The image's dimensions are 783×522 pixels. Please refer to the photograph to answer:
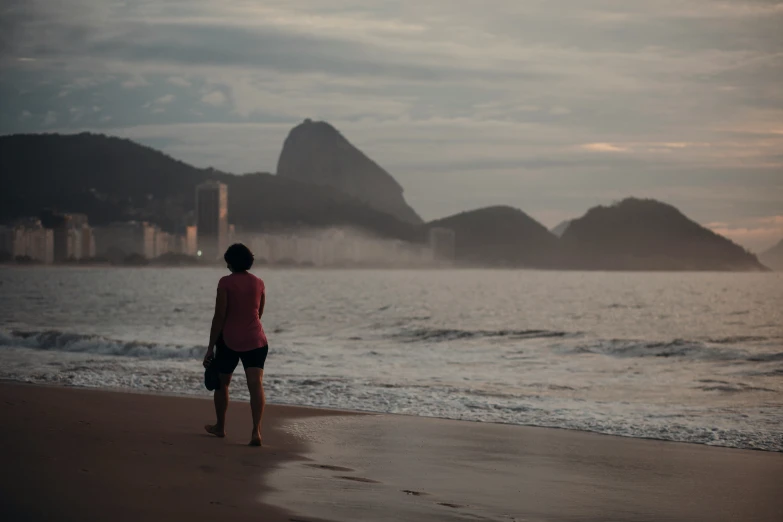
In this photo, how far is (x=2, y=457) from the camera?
6.61m

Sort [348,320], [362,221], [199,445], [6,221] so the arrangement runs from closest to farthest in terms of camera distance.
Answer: [199,445] < [348,320] < [6,221] < [362,221]

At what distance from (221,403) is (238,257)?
151 cm

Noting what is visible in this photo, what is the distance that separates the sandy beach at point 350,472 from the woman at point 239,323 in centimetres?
79

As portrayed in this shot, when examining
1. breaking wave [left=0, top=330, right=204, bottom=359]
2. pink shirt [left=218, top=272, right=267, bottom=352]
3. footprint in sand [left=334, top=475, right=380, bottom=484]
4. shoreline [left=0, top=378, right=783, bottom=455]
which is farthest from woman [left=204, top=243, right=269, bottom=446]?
breaking wave [left=0, top=330, right=204, bottom=359]

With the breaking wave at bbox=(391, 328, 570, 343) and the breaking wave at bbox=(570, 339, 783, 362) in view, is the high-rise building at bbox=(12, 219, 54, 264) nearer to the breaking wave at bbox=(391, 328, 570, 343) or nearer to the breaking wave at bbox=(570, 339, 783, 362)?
the breaking wave at bbox=(391, 328, 570, 343)

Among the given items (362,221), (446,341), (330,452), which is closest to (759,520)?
(330,452)

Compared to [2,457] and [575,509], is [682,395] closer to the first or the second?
[575,509]

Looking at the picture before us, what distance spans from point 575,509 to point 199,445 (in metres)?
3.62

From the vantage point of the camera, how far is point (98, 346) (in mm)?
22672

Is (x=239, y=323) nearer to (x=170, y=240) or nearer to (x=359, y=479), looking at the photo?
(x=359, y=479)

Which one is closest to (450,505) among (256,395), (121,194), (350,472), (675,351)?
(350,472)

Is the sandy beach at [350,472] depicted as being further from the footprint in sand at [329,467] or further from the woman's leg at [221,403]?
the woman's leg at [221,403]

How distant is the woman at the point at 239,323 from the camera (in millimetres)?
7730

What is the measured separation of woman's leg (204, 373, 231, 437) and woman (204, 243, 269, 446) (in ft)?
0.05
